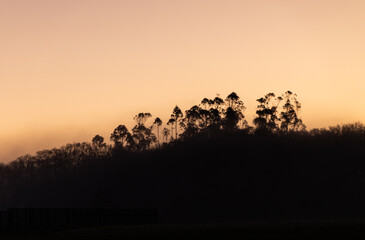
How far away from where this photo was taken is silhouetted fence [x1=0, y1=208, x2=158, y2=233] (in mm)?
47344

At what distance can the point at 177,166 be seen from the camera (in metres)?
131

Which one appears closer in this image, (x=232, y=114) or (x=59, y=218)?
(x=59, y=218)

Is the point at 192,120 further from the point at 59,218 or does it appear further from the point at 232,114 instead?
the point at 59,218

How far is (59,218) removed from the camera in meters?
53.3

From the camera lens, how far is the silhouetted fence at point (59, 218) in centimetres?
4734

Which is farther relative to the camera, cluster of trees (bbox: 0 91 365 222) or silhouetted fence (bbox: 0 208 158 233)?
cluster of trees (bbox: 0 91 365 222)

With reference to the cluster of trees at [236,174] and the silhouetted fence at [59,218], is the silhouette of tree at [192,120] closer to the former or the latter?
the cluster of trees at [236,174]

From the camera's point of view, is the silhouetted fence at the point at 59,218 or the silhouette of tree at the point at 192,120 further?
the silhouette of tree at the point at 192,120

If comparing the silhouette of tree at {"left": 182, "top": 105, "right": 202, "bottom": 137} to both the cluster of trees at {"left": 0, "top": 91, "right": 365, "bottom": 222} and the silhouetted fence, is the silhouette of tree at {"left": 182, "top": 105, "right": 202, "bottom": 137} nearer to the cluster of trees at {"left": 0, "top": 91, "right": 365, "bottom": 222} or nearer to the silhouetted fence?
the cluster of trees at {"left": 0, "top": 91, "right": 365, "bottom": 222}

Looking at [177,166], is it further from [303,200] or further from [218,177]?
[303,200]

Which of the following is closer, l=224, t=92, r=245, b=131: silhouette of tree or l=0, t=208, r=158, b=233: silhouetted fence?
l=0, t=208, r=158, b=233: silhouetted fence

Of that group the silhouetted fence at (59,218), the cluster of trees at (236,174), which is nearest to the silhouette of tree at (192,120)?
the cluster of trees at (236,174)

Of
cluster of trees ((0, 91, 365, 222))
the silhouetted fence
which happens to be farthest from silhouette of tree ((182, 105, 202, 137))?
the silhouetted fence

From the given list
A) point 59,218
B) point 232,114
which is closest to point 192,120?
point 232,114
